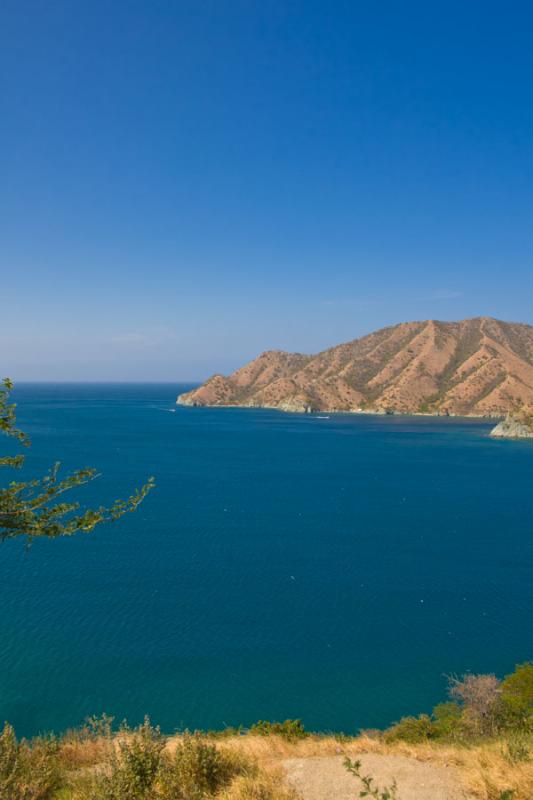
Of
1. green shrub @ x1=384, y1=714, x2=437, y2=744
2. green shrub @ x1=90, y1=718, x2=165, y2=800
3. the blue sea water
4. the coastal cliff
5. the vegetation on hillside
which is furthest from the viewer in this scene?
the coastal cliff

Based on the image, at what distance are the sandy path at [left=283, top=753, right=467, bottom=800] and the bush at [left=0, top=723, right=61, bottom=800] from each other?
485cm

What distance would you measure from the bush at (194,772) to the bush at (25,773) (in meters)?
2.35

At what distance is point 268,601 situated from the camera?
36.3m

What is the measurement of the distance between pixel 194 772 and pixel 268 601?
2877cm

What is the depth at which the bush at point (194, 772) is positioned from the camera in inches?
332

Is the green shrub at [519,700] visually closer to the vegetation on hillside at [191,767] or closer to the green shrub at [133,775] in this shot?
the vegetation on hillside at [191,767]

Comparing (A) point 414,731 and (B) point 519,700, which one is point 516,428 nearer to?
(B) point 519,700

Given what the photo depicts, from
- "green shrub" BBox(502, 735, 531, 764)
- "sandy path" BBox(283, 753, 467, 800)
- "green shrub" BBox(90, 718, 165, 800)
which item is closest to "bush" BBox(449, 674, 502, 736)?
"green shrub" BBox(502, 735, 531, 764)

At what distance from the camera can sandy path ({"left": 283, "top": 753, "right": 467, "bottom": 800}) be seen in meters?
9.12

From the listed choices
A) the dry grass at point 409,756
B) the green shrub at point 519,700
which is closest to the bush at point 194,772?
the dry grass at point 409,756

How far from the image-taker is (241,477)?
3285 inches

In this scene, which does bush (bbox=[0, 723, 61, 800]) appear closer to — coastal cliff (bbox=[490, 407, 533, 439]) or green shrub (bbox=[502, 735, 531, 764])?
green shrub (bbox=[502, 735, 531, 764])

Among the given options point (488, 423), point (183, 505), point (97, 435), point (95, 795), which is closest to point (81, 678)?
point (95, 795)

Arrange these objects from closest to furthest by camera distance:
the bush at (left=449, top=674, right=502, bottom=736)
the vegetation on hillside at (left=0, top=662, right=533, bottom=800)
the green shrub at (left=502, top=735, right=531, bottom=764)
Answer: the vegetation on hillside at (left=0, top=662, right=533, bottom=800) < the green shrub at (left=502, top=735, right=531, bottom=764) < the bush at (left=449, top=674, right=502, bottom=736)
